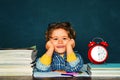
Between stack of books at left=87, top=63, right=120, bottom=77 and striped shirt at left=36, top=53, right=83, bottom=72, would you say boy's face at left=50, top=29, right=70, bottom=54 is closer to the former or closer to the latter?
striped shirt at left=36, top=53, right=83, bottom=72

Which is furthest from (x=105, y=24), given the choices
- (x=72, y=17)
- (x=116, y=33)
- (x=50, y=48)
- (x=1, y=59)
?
(x=1, y=59)

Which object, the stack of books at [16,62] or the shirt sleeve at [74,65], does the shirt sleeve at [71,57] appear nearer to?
the shirt sleeve at [74,65]

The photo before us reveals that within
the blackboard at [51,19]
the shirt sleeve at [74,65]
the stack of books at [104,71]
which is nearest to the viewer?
the stack of books at [104,71]

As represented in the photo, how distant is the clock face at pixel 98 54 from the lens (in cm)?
171

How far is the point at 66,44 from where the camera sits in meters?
1.75

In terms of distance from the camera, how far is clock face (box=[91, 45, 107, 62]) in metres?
1.71

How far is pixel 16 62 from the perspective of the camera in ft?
5.25

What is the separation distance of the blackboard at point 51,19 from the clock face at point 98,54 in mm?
335

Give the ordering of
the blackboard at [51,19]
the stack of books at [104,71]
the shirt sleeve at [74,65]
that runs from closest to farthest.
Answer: the stack of books at [104,71] < the shirt sleeve at [74,65] < the blackboard at [51,19]

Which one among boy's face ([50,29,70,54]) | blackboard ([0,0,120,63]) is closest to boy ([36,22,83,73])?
boy's face ([50,29,70,54])

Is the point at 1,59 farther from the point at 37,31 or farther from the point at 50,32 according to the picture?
the point at 37,31

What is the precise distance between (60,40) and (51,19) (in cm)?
33

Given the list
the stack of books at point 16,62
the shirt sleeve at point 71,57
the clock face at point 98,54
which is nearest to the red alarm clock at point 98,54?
the clock face at point 98,54

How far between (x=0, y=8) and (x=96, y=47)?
75 centimetres
